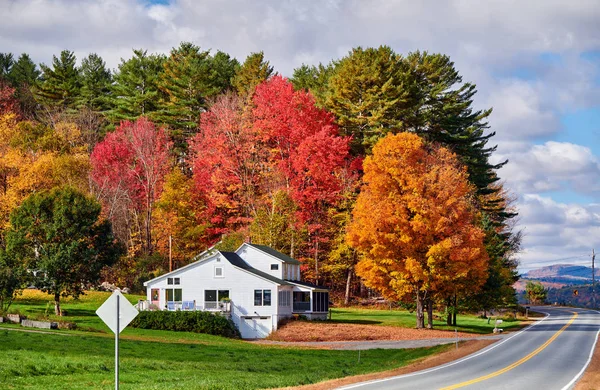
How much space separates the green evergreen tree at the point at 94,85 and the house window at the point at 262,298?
50.9m

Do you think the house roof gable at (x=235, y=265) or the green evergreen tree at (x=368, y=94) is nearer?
the house roof gable at (x=235, y=265)

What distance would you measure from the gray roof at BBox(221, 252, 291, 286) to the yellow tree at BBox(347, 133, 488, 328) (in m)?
7.80

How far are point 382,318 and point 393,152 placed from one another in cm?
1785

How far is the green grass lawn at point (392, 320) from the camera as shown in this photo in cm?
6475

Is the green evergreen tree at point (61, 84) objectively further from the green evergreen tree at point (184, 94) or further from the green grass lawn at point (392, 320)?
the green grass lawn at point (392, 320)

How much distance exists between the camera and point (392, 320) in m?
68.6

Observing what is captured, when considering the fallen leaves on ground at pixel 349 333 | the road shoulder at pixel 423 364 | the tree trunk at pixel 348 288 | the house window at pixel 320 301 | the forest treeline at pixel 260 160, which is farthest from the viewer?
the tree trunk at pixel 348 288

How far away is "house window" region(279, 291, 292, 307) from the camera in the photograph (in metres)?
64.0

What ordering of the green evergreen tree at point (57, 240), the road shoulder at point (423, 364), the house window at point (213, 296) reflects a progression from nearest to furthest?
the road shoulder at point (423, 364) < the green evergreen tree at point (57, 240) < the house window at point (213, 296)

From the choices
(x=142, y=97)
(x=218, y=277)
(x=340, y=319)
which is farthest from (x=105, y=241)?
(x=142, y=97)

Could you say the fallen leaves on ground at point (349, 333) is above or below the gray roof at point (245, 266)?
below

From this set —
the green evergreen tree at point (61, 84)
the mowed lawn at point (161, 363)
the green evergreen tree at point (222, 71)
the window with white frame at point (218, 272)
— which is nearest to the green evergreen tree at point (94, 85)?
the green evergreen tree at point (61, 84)

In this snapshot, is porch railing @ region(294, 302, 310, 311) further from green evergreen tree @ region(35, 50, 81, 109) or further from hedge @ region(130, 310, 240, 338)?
green evergreen tree @ region(35, 50, 81, 109)

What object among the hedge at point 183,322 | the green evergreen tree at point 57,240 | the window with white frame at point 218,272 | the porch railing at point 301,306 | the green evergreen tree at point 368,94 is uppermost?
the green evergreen tree at point 368,94
